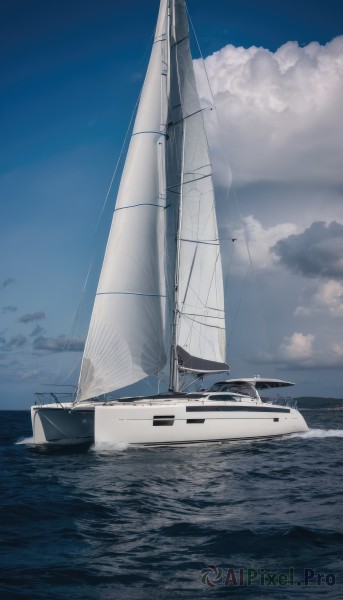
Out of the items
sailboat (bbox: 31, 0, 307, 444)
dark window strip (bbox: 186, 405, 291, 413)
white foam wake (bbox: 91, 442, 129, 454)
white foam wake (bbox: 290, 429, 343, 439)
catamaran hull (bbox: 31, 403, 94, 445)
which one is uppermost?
sailboat (bbox: 31, 0, 307, 444)

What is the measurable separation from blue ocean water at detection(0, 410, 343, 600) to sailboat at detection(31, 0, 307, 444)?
2587 mm

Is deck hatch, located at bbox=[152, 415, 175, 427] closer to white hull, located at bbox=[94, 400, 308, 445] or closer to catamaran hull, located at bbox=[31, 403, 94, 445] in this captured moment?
white hull, located at bbox=[94, 400, 308, 445]

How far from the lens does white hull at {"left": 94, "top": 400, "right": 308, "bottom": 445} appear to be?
834 inches

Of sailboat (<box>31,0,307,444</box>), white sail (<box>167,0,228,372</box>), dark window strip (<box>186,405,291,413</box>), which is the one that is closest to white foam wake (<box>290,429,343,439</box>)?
sailboat (<box>31,0,307,444</box>)

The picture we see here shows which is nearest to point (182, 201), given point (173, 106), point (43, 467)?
point (173, 106)

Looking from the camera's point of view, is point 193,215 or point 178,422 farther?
point 193,215

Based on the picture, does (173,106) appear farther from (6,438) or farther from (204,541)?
(204,541)

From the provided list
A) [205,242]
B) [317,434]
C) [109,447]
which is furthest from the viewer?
[317,434]

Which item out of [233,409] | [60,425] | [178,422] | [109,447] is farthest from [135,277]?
[109,447]

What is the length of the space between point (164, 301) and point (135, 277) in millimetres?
1731

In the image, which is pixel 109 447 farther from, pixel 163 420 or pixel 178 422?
pixel 178 422

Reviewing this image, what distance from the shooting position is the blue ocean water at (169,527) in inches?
308

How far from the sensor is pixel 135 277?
79.3 ft

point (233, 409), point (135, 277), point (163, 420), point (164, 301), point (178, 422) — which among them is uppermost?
point (135, 277)
